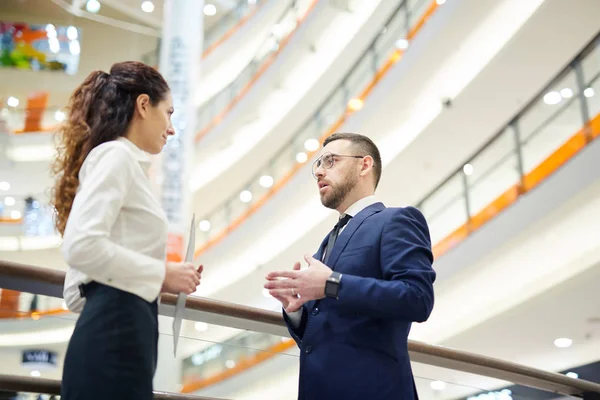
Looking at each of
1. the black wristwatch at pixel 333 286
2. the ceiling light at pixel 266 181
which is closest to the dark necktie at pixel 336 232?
the black wristwatch at pixel 333 286

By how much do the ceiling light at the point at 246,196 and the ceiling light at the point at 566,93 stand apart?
9028 mm

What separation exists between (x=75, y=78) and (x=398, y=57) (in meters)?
12.3

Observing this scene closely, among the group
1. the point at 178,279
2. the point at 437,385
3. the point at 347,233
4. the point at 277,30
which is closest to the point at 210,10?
the point at 277,30

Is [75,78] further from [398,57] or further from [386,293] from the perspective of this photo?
[386,293]

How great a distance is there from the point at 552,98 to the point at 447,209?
234 centimetres

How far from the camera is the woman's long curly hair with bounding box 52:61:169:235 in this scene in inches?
71.8

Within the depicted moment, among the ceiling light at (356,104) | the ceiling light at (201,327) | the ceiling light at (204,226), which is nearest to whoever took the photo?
the ceiling light at (201,327)

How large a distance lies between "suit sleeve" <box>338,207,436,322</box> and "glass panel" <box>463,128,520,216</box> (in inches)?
256

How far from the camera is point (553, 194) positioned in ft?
24.9

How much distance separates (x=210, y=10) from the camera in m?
20.0

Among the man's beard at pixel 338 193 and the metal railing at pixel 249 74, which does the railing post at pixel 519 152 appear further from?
the metal railing at pixel 249 74

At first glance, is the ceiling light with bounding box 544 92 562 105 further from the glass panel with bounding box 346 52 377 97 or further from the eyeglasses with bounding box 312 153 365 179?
the eyeglasses with bounding box 312 153 365 179

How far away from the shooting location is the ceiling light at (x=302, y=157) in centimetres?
1403

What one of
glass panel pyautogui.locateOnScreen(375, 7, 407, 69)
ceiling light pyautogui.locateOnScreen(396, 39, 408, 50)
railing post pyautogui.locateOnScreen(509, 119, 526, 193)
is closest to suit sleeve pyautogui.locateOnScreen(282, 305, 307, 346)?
railing post pyautogui.locateOnScreen(509, 119, 526, 193)
